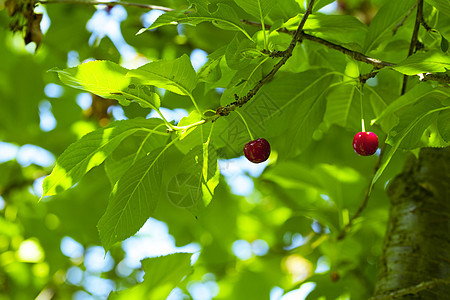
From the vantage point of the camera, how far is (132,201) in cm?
100

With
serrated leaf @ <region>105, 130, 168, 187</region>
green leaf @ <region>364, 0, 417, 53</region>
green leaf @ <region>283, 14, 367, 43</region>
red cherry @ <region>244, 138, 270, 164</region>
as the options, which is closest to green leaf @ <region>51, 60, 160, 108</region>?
serrated leaf @ <region>105, 130, 168, 187</region>

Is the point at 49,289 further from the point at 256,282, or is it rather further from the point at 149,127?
the point at 149,127

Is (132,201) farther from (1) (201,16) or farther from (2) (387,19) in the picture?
(2) (387,19)

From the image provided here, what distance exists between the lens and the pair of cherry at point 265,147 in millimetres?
1046

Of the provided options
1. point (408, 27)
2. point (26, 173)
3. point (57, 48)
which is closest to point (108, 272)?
point (26, 173)

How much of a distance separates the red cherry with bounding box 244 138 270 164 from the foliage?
0.26ft

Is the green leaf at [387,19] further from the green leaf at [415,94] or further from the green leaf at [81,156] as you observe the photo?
the green leaf at [81,156]

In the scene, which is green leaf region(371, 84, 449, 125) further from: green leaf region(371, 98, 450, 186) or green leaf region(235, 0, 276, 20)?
green leaf region(235, 0, 276, 20)

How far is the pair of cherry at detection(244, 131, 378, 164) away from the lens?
3.43ft

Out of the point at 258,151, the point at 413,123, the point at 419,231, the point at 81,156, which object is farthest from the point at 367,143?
the point at 81,156

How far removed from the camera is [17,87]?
239 centimetres

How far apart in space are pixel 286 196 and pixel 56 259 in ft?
4.02

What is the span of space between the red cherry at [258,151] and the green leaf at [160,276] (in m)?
0.37

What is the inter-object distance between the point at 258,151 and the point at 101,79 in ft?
1.18
